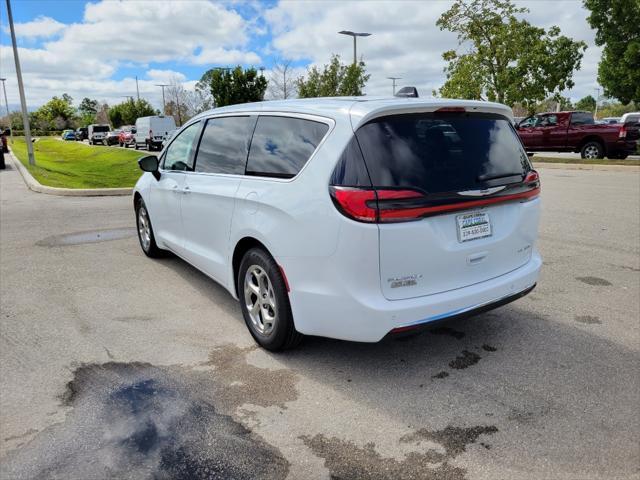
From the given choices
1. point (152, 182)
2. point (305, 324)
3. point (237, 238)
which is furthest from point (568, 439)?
point (152, 182)

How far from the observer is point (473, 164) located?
3.33m

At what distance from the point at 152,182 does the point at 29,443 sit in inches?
140

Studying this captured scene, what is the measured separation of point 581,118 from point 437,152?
66.1 feet

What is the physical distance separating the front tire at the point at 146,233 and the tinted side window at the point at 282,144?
2.70 m

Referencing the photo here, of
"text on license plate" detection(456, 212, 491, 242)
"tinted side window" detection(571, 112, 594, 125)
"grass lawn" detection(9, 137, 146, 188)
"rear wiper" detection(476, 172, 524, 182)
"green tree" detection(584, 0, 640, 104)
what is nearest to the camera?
"text on license plate" detection(456, 212, 491, 242)

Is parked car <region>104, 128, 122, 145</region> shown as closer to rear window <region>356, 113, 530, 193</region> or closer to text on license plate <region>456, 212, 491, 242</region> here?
rear window <region>356, 113, 530, 193</region>

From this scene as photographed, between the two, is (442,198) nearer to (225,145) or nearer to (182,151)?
(225,145)

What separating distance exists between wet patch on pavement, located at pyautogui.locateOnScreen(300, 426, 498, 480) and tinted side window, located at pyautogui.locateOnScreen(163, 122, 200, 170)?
309 cm

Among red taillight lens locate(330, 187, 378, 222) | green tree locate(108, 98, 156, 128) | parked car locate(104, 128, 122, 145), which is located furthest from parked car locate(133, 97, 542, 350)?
green tree locate(108, 98, 156, 128)

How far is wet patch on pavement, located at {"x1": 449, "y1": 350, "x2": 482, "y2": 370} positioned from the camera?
3559mm

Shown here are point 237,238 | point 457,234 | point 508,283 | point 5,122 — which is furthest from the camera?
point 5,122

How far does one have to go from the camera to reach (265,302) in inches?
147

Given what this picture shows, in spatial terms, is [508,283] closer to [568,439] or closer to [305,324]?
[568,439]

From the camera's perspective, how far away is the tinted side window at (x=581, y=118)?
20203 mm
